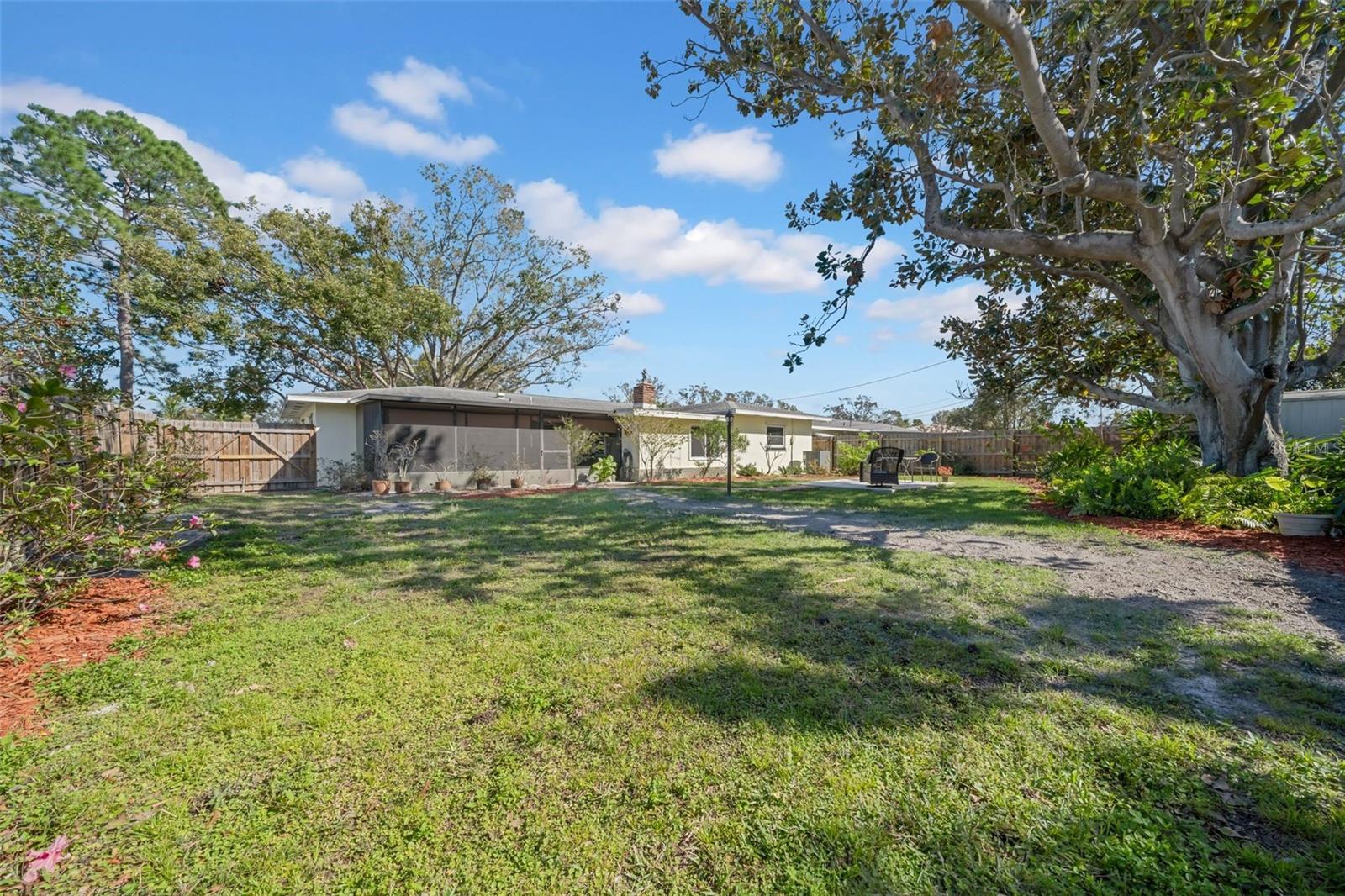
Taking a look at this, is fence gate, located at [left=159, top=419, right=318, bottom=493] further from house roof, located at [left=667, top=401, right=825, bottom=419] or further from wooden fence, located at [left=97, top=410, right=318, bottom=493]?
house roof, located at [left=667, top=401, right=825, bottom=419]

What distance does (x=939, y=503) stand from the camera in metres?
10.5

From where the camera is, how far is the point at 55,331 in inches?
156

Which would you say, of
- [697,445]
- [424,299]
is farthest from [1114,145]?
[424,299]

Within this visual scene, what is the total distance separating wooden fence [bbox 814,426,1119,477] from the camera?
19531 mm

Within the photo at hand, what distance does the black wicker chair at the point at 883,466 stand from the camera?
1396 cm

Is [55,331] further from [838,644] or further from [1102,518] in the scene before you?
[1102,518]

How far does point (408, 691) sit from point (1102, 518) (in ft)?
32.0

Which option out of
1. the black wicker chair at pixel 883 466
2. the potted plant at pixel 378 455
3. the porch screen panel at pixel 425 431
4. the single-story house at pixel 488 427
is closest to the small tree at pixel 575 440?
the single-story house at pixel 488 427

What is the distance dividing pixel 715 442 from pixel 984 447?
12.4 metres

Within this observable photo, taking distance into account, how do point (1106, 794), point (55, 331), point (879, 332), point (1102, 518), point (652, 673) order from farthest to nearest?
point (879, 332) < point (1102, 518) < point (55, 331) < point (652, 673) < point (1106, 794)

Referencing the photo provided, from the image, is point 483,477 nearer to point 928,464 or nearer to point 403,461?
point 403,461

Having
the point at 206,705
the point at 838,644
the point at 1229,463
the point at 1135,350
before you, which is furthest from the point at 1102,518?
the point at 206,705

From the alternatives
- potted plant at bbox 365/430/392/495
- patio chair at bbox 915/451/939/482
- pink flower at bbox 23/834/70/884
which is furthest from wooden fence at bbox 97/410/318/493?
patio chair at bbox 915/451/939/482

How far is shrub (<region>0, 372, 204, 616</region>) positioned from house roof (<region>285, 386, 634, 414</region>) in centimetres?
903
